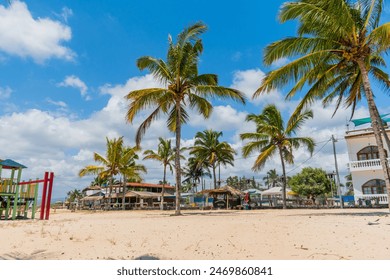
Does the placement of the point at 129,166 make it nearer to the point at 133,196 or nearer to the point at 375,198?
the point at 133,196

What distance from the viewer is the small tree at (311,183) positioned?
40.1m

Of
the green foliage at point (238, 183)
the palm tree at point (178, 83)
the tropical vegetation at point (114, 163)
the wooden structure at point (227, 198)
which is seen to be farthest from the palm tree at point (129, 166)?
the green foliage at point (238, 183)

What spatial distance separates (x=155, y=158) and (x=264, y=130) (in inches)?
593

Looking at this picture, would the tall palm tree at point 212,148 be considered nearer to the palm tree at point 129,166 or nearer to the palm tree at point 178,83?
the palm tree at point 129,166

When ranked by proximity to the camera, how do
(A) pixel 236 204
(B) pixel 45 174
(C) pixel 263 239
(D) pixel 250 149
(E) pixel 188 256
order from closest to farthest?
(E) pixel 188 256 < (C) pixel 263 239 < (B) pixel 45 174 < (D) pixel 250 149 < (A) pixel 236 204

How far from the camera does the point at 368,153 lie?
23328mm

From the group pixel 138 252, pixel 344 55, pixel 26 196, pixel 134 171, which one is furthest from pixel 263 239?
pixel 134 171

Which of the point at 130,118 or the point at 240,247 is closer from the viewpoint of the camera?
the point at 240,247

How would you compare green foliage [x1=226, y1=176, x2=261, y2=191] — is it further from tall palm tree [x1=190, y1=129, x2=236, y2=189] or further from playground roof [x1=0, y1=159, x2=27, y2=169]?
playground roof [x1=0, y1=159, x2=27, y2=169]

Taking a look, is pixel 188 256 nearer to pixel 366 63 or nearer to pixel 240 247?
pixel 240 247

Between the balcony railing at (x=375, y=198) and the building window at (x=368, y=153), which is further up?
the building window at (x=368, y=153)

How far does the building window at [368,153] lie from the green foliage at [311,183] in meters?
17.2

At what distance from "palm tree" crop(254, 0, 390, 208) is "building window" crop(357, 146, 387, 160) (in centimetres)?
1292

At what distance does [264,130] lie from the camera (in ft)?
81.2
